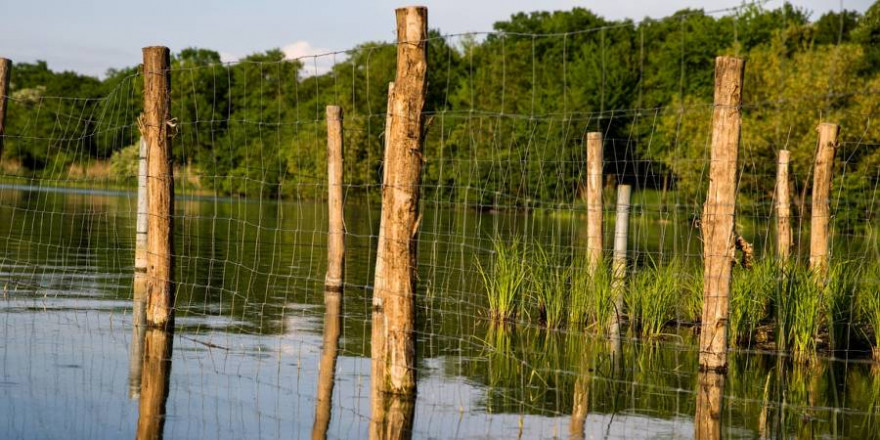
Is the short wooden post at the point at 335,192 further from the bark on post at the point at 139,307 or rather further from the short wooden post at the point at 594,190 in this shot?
the short wooden post at the point at 594,190

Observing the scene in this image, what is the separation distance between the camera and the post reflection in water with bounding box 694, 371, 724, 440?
27.3ft

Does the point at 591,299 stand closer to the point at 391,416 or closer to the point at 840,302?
the point at 840,302

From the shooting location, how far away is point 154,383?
29.1ft

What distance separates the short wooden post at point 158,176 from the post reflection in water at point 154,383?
1.74 feet

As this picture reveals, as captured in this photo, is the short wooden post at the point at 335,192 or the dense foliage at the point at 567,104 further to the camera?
the dense foliage at the point at 567,104

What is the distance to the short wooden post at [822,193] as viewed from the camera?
1425cm

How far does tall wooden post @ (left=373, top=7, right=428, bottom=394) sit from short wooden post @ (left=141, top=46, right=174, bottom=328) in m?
3.50

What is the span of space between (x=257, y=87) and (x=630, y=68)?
3560 centimetres

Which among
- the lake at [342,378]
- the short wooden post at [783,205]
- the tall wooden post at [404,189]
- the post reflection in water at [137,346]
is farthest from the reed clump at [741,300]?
the tall wooden post at [404,189]

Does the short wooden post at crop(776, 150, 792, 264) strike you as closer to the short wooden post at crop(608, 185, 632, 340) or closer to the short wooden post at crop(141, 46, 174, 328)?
the short wooden post at crop(608, 185, 632, 340)

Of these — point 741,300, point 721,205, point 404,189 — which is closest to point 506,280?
point 741,300

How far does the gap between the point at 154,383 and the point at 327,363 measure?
194 centimetres

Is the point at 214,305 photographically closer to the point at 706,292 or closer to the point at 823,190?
the point at 706,292

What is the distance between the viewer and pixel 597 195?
13.9 m
